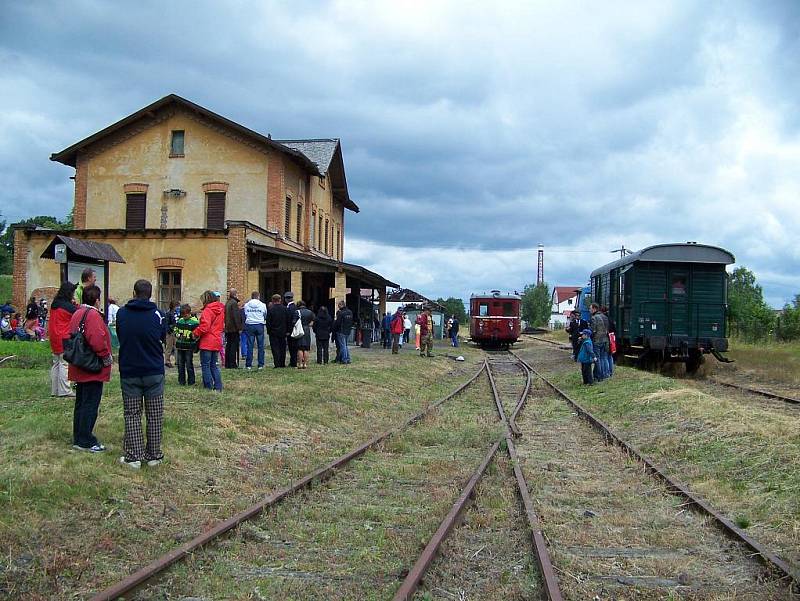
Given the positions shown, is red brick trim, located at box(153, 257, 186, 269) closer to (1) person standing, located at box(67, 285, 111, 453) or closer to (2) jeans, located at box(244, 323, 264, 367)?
(2) jeans, located at box(244, 323, 264, 367)

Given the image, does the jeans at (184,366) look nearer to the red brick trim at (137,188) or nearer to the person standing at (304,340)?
the person standing at (304,340)

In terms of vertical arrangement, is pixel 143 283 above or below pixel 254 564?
above

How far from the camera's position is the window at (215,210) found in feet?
98.5

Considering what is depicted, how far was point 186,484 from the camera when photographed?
7027mm

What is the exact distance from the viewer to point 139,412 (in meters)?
7.14

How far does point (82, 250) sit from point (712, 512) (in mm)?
12025

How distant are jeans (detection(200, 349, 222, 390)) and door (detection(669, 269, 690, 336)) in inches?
471

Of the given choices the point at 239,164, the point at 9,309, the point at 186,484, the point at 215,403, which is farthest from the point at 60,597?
the point at 239,164

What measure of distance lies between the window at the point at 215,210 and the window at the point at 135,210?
8.88 feet

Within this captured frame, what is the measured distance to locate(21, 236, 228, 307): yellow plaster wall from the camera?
81.3ft

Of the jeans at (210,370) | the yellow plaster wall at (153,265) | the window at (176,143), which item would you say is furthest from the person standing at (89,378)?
the window at (176,143)

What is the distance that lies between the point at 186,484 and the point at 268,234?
20262 mm

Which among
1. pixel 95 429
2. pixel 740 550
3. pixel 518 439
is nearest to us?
pixel 740 550

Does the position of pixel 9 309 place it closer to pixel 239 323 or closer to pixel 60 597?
pixel 239 323
